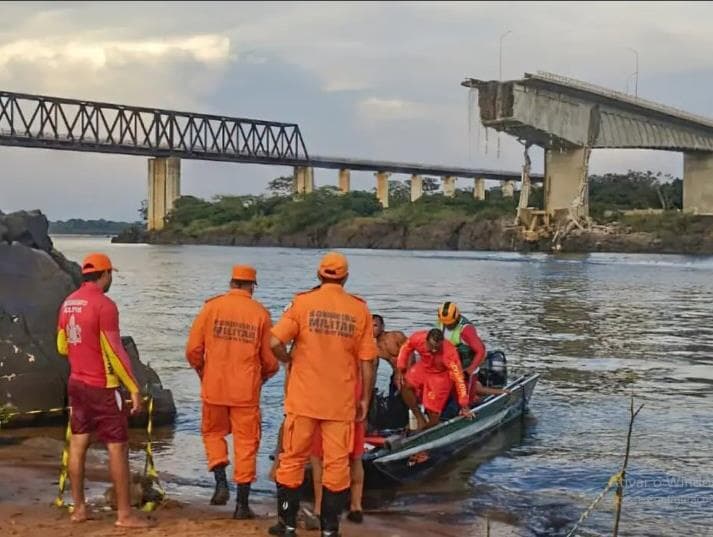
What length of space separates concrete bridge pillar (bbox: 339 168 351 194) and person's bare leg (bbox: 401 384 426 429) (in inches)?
5208

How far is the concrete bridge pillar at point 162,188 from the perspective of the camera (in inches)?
5023

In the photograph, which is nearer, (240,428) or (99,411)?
(99,411)

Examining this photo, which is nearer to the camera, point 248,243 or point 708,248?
point 708,248

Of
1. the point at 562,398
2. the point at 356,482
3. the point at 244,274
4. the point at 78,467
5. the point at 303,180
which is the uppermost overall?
the point at 303,180

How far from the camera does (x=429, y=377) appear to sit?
34.1ft

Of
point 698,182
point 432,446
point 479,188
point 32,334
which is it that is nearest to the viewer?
point 432,446

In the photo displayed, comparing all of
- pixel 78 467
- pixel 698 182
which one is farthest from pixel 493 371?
pixel 698 182

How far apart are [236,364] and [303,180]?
133 m

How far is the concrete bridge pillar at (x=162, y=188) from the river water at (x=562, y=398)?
84.4 m

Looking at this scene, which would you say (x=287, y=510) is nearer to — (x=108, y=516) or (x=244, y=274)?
(x=108, y=516)

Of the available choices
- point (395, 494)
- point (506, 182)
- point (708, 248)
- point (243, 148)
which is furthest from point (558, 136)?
point (506, 182)

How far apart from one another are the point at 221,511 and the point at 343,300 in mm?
2481

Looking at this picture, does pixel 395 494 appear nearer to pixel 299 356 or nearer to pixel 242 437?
pixel 242 437

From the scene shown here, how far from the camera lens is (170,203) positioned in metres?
136
